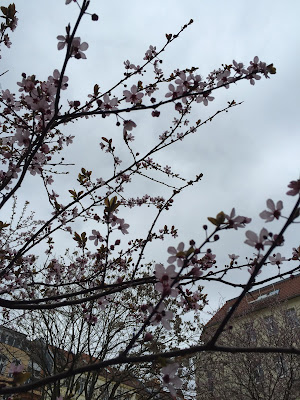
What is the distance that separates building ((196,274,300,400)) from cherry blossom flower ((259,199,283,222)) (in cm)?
700

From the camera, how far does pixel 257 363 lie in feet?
30.4

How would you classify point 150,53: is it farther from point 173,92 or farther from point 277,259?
point 277,259

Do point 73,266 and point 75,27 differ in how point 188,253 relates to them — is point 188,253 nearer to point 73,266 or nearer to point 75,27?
point 75,27

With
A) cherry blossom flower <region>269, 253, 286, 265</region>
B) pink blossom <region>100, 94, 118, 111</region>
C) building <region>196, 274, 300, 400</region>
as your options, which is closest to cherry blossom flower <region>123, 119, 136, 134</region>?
pink blossom <region>100, 94, 118, 111</region>

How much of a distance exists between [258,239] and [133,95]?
1.93m

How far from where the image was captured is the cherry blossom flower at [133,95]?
2.70 metres

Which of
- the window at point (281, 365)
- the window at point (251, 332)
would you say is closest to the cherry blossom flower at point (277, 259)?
the window at point (281, 365)

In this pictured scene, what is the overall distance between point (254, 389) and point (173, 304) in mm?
3355

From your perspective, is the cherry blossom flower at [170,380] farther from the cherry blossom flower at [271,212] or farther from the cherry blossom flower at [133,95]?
the cherry blossom flower at [133,95]

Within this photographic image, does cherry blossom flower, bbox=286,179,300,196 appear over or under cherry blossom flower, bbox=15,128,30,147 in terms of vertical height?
under

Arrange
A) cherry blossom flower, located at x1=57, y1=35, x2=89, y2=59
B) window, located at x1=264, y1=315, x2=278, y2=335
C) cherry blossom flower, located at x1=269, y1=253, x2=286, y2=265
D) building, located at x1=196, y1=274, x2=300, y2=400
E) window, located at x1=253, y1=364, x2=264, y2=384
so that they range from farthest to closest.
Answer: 1. window, located at x1=264, y1=315, x2=278, y2=335
2. window, located at x1=253, y1=364, x2=264, y2=384
3. building, located at x1=196, y1=274, x2=300, y2=400
4. cherry blossom flower, located at x1=269, y1=253, x2=286, y2=265
5. cherry blossom flower, located at x1=57, y1=35, x2=89, y2=59

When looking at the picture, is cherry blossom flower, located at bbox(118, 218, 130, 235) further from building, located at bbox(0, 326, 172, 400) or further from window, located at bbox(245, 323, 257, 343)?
window, located at bbox(245, 323, 257, 343)

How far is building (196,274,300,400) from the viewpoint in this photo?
857 centimetres

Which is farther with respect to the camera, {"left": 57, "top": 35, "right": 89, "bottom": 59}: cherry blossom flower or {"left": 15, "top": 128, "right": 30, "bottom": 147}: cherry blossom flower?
{"left": 15, "top": 128, "right": 30, "bottom": 147}: cherry blossom flower
